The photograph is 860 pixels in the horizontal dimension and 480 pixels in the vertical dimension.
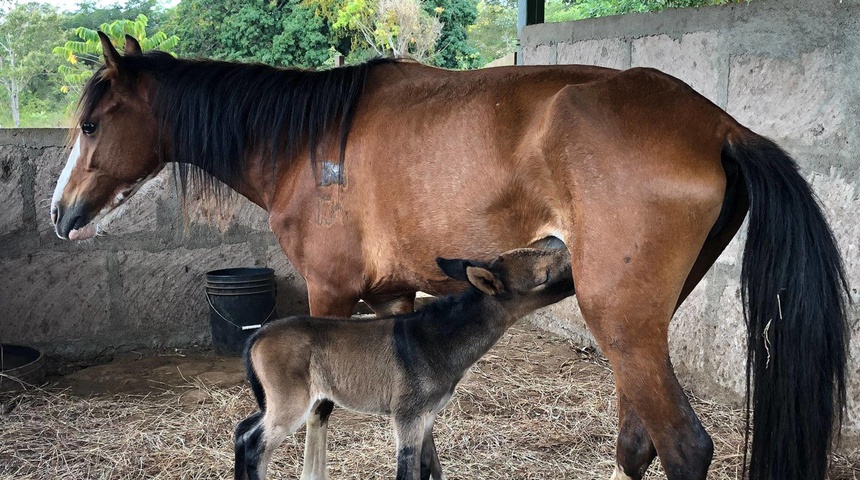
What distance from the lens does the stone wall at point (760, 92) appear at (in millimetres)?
3246

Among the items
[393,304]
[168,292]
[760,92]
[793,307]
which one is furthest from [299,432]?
[760,92]

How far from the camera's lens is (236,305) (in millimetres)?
4969

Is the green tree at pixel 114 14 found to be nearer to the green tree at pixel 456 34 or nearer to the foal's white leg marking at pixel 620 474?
the foal's white leg marking at pixel 620 474

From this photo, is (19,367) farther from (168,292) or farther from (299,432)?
(299,432)

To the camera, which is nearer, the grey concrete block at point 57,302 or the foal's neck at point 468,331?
the foal's neck at point 468,331

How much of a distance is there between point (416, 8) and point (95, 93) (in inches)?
445

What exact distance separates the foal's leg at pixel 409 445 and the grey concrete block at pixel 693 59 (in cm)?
248

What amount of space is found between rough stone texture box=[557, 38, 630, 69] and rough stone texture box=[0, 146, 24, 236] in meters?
3.79

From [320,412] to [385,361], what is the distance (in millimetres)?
637

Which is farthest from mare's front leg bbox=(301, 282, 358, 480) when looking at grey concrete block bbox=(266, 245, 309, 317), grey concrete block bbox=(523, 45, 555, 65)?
grey concrete block bbox=(523, 45, 555, 65)

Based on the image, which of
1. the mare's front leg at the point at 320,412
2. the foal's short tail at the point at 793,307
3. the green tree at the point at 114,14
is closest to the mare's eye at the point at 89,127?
the mare's front leg at the point at 320,412

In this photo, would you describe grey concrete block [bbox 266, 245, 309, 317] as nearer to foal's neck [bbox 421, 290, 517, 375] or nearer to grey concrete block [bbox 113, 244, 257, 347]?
grey concrete block [bbox 113, 244, 257, 347]

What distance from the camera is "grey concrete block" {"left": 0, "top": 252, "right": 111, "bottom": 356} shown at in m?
4.87

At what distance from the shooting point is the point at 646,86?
8.07ft
